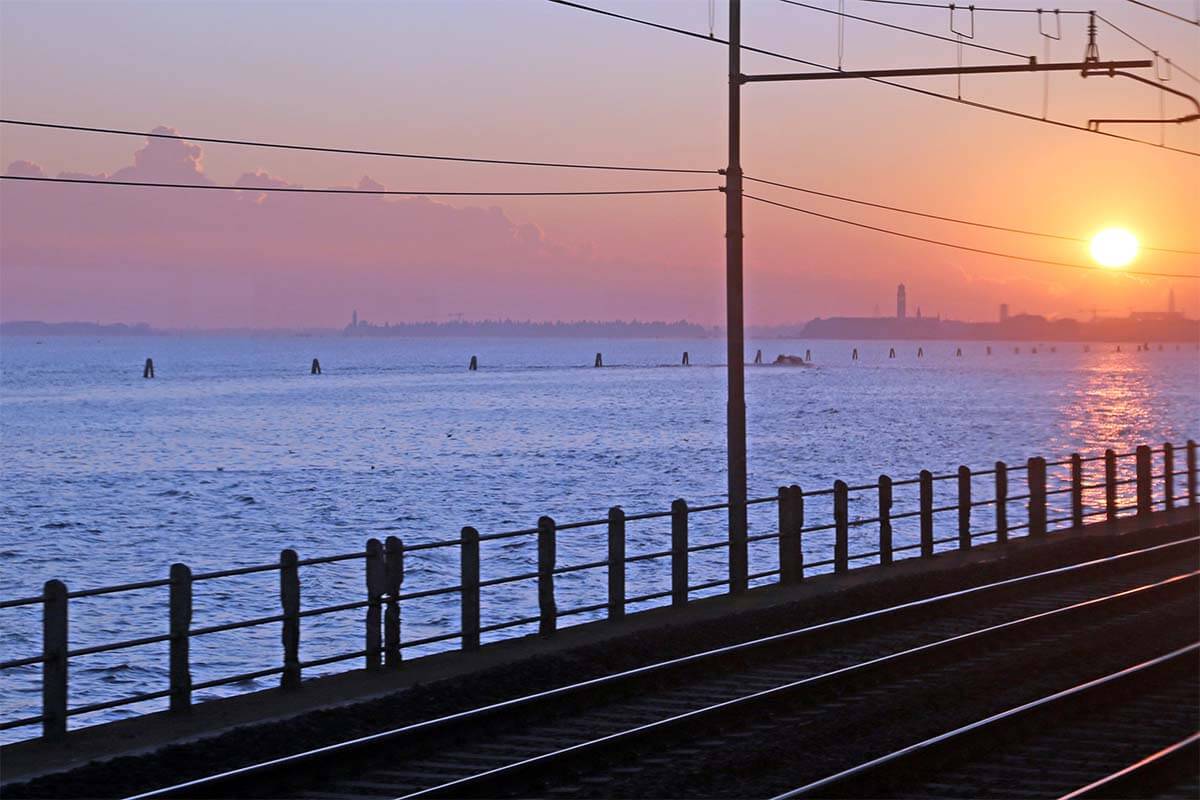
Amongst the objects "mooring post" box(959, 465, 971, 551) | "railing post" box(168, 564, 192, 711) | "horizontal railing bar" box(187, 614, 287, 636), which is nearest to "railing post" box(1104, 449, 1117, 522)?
"mooring post" box(959, 465, 971, 551)

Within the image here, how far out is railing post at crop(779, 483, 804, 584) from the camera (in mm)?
19891

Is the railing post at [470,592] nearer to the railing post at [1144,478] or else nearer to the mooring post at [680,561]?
the mooring post at [680,561]

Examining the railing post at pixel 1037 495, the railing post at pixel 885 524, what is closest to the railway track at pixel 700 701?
the railing post at pixel 885 524

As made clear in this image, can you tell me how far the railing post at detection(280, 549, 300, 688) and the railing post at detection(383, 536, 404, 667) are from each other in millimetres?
1134

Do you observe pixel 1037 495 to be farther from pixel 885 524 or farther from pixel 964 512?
pixel 885 524

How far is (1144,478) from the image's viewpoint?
29.3 metres

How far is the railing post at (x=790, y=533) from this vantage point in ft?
65.3

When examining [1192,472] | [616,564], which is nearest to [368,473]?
[1192,472]

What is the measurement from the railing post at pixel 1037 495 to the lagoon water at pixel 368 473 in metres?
7.67

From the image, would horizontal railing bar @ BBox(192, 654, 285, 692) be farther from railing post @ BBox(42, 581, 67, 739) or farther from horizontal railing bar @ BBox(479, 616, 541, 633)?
horizontal railing bar @ BBox(479, 616, 541, 633)

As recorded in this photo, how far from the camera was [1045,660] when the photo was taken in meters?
15.1

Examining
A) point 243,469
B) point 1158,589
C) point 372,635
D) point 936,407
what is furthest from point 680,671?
point 936,407

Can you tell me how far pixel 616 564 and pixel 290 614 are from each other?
4589 millimetres

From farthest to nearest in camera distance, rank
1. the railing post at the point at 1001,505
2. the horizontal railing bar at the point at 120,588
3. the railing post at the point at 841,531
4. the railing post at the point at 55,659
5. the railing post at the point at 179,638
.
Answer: the railing post at the point at 1001,505 → the railing post at the point at 841,531 → the railing post at the point at 179,638 → the horizontal railing bar at the point at 120,588 → the railing post at the point at 55,659
